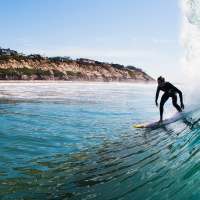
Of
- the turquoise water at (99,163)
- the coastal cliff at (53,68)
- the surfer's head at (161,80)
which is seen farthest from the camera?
the coastal cliff at (53,68)

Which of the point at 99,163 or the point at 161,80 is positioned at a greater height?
the point at 161,80

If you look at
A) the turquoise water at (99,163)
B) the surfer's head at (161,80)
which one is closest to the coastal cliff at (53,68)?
the surfer's head at (161,80)

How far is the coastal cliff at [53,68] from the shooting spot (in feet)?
397

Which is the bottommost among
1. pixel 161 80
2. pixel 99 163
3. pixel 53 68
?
pixel 99 163

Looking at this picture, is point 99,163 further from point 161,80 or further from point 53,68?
point 53,68

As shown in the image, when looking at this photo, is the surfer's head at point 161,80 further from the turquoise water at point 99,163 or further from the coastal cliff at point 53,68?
the coastal cliff at point 53,68

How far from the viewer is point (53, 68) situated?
481ft

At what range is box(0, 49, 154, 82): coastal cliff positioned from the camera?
121075mm

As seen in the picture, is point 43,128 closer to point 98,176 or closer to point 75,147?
point 75,147

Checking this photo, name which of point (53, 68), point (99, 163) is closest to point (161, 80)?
point (99, 163)

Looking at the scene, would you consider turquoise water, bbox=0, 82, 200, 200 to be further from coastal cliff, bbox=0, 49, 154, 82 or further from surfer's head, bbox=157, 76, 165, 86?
coastal cliff, bbox=0, 49, 154, 82

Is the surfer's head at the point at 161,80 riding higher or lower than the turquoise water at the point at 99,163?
higher

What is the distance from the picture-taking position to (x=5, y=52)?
14850 cm

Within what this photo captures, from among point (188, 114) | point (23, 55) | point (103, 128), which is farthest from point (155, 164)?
point (23, 55)
